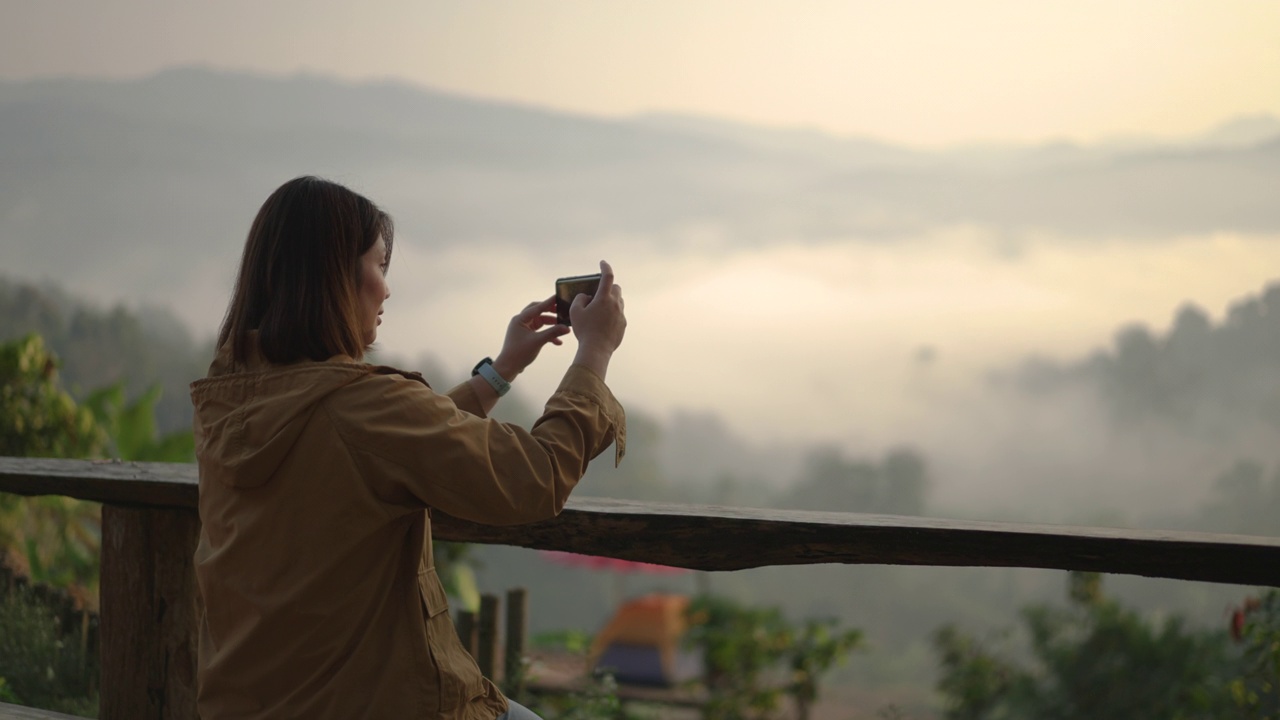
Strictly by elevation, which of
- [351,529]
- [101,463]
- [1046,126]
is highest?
[1046,126]

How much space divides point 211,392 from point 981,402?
26.5 meters

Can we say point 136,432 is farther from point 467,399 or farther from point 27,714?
point 467,399

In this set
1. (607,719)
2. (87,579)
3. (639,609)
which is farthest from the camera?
→ (639,609)

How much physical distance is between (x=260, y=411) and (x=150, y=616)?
144 centimetres

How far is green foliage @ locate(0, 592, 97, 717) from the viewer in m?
3.26

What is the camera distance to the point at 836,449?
75.4 ft

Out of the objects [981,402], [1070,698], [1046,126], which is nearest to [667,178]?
[1046,126]

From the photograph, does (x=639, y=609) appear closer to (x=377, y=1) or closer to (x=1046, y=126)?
(x=377, y=1)

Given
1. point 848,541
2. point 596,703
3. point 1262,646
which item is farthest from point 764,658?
point 848,541

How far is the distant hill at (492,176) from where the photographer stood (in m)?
15.9

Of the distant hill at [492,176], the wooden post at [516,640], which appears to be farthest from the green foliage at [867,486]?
the wooden post at [516,640]

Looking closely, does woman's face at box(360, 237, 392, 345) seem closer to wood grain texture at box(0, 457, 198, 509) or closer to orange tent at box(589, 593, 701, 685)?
wood grain texture at box(0, 457, 198, 509)

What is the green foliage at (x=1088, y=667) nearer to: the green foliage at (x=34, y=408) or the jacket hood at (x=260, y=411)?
the jacket hood at (x=260, y=411)

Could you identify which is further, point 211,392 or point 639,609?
point 639,609
